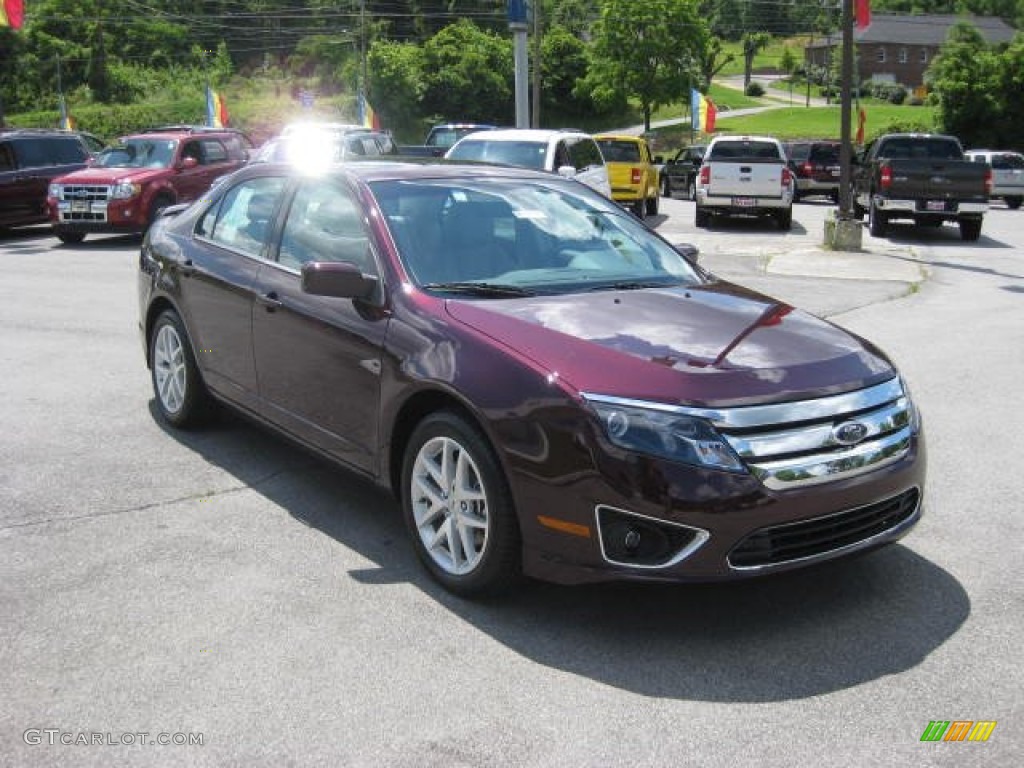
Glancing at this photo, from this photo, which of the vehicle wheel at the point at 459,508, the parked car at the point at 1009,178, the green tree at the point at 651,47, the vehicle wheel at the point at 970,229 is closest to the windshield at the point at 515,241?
the vehicle wheel at the point at 459,508

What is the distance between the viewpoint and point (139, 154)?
62.5 ft

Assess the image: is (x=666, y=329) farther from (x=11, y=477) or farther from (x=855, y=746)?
(x=11, y=477)

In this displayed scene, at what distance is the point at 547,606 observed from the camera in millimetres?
4164

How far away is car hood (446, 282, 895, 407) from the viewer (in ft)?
12.2

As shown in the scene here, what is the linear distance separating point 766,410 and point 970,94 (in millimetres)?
55632

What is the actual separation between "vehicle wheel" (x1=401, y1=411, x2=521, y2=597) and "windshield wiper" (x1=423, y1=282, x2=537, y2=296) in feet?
2.01

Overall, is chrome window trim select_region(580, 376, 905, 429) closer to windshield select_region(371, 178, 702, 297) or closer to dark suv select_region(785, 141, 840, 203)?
windshield select_region(371, 178, 702, 297)

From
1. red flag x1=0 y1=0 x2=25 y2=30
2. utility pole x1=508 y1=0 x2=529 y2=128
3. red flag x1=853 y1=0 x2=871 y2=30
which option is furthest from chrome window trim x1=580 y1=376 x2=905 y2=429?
red flag x1=0 y1=0 x2=25 y2=30

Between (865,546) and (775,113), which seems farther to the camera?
(775,113)

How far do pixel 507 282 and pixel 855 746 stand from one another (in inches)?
92.4

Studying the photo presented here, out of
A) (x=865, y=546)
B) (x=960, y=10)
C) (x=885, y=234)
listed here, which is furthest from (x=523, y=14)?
(x=960, y=10)

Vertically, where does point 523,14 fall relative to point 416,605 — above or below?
above

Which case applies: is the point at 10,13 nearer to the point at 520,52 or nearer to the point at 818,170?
the point at 520,52

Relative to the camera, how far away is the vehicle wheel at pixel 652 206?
24.5 m
